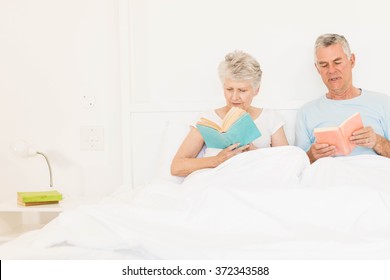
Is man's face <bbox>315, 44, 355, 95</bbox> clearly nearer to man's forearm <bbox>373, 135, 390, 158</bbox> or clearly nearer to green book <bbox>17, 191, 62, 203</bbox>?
man's forearm <bbox>373, 135, 390, 158</bbox>

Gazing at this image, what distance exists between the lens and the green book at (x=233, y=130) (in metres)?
1.67

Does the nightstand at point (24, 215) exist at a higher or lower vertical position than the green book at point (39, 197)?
lower

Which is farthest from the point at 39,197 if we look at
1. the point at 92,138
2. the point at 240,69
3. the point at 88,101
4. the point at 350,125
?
the point at 350,125

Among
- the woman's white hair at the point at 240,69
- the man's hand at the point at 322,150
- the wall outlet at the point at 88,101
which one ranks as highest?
the woman's white hair at the point at 240,69

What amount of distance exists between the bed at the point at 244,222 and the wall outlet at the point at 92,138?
798 millimetres

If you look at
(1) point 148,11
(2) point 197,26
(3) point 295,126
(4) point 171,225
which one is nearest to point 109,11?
(1) point 148,11

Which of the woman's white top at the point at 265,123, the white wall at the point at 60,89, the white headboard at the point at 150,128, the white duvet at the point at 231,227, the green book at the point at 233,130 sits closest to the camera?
the white duvet at the point at 231,227

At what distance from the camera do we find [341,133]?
171 cm

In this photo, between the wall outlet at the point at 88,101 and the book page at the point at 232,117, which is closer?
the book page at the point at 232,117

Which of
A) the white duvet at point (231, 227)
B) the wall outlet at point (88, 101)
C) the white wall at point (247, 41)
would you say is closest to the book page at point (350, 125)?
the white duvet at point (231, 227)

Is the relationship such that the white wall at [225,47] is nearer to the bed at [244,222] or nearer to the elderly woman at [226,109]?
the elderly woman at [226,109]

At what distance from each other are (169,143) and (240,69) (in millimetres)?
422

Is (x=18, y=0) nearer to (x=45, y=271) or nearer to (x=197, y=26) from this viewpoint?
(x=197, y=26)

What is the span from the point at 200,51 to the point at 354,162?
87 cm
